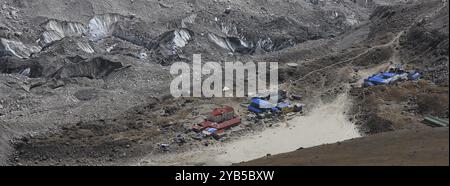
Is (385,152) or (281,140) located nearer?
(385,152)

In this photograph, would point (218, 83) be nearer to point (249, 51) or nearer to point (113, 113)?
point (113, 113)

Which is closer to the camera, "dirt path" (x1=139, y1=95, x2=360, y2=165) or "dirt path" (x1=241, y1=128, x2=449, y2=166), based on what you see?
"dirt path" (x1=241, y1=128, x2=449, y2=166)

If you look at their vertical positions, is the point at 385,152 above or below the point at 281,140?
below

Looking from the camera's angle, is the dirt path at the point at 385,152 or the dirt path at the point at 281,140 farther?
the dirt path at the point at 281,140

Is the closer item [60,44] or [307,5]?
[60,44]

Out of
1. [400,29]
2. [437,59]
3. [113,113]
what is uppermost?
[400,29]
